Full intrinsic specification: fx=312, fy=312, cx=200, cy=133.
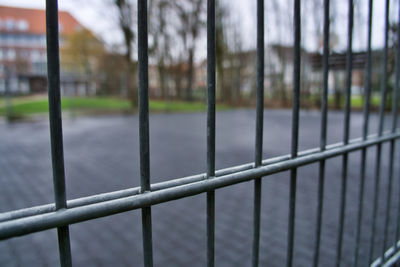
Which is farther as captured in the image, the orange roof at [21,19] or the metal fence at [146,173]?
Answer: the orange roof at [21,19]

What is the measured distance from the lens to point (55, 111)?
0.72 m

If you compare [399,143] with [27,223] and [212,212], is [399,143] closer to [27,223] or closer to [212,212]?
[212,212]

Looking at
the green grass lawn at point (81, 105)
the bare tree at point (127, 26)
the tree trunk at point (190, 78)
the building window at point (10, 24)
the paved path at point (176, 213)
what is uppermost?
the building window at point (10, 24)

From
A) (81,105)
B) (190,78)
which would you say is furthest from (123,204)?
(190,78)

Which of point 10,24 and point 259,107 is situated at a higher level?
point 10,24

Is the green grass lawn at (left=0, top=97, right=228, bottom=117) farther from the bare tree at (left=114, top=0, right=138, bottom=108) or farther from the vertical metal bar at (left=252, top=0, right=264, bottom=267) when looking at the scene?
the vertical metal bar at (left=252, top=0, right=264, bottom=267)

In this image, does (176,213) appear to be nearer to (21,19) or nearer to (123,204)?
(123,204)

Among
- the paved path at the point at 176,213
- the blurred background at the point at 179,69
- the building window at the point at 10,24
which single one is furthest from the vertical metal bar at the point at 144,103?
the building window at the point at 10,24

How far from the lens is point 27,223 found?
0.68 m

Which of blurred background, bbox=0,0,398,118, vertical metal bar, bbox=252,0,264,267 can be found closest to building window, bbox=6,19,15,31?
blurred background, bbox=0,0,398,118

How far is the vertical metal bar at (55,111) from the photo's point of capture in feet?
2.30

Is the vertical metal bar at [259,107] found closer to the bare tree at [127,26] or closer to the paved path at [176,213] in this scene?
the paved path at [176,213]

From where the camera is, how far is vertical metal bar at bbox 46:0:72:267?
2.30ft

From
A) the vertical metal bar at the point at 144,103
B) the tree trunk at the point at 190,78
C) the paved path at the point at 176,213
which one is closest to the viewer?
the vertical metal bar at the point at 144,103
